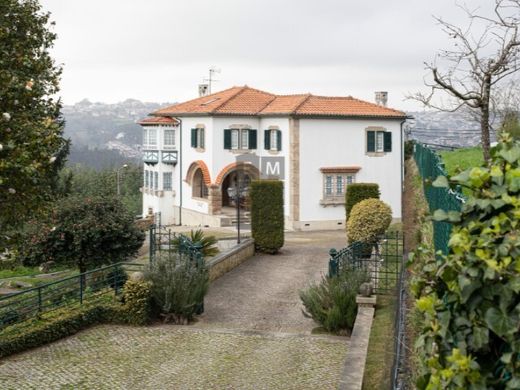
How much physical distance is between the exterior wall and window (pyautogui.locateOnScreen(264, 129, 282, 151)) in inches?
58.1

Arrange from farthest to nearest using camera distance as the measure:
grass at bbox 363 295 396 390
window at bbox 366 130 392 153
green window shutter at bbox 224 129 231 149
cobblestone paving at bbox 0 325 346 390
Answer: green window shutter at bbox 224 129 231 149
window at bbox 366 130 392 153
cobblestone paving at bbox 0 325 346 390
grass at bbox 363 295 396 390

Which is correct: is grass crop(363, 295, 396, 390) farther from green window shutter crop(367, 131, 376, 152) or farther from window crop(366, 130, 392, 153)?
window crop(366, 130, 392, 153)

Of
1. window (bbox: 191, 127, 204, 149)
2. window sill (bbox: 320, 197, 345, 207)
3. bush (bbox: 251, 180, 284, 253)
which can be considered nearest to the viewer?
bush (bbox: 251, 180, 284, 253)

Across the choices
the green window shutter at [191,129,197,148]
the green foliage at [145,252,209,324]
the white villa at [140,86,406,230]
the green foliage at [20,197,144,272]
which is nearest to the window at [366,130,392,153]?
the white villa at [140,86,406,230]

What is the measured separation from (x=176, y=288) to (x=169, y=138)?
27.8 m

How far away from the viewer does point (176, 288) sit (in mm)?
15133

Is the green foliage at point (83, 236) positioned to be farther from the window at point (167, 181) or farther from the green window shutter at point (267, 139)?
the window at point (167, 181)

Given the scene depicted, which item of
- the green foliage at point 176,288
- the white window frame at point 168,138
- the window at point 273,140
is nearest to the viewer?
the green foliage at point 176,288

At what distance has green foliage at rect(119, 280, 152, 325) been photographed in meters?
15.0

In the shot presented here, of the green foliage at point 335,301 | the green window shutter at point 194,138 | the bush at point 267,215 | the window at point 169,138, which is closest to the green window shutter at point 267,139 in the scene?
the green window shutter at point 194,138

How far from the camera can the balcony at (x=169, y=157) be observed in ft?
138

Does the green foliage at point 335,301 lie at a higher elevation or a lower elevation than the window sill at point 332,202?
lower

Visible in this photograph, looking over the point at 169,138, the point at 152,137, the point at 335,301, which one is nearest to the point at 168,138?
the point at 169,138

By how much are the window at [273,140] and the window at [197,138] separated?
3.76 meters
